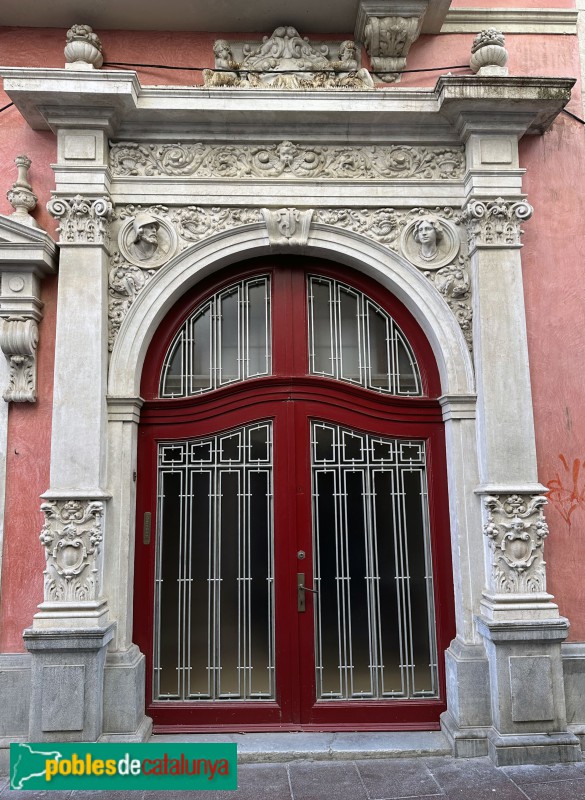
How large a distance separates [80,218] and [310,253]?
70.2 inches

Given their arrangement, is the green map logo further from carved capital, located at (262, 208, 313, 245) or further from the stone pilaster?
carved capital, located at (262, 208, 313, 245)

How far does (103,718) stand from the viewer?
423 centimetres

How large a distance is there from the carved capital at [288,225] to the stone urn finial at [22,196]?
1.81 meters

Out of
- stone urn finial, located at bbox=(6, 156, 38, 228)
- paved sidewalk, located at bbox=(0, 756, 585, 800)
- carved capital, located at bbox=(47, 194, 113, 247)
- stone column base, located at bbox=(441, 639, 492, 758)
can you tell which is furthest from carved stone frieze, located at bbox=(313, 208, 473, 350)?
paved sidewalk, located at bbox=(0, 756, 585, 800)

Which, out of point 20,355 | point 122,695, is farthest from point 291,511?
point 20,355

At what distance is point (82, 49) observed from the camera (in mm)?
4773

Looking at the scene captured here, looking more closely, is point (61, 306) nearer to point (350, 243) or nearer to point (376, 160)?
point (350, 243)

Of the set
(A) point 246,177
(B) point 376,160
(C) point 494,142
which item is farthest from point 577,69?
(A) point 246,177

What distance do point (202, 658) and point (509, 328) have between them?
3.39 meters

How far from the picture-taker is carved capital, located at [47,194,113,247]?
4.63 meters

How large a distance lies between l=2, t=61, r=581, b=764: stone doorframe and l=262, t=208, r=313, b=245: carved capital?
0.04 feet

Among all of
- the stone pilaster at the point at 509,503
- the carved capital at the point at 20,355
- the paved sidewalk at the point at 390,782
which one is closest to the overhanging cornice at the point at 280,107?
the stone pilaster at the point at 509,503

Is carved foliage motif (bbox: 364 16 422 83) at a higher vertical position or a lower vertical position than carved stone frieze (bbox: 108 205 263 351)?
higher

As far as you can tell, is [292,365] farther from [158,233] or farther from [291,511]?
[158,233]
